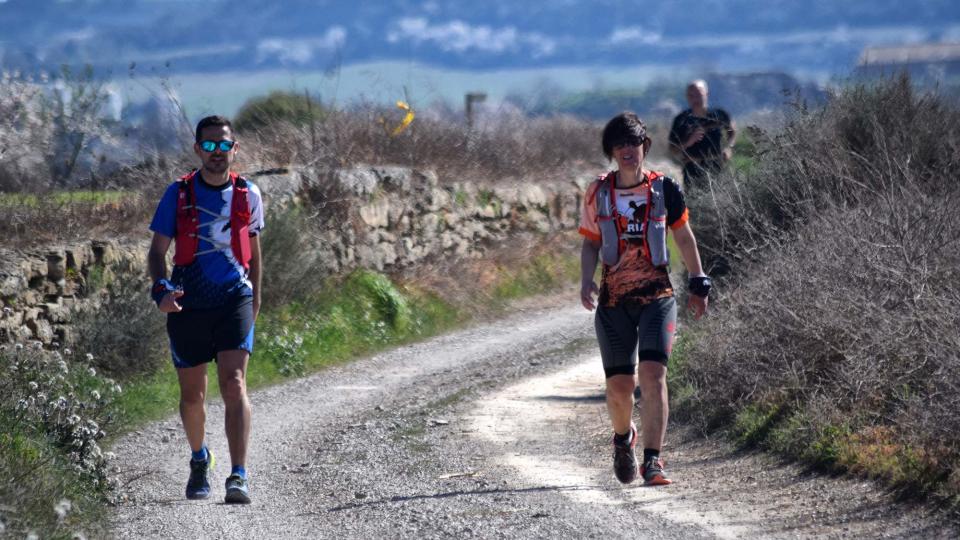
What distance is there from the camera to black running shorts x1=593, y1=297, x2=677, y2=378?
7.55 metres

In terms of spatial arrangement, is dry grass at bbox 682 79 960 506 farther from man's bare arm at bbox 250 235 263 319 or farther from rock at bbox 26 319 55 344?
rock at bbox 26 319 55 344

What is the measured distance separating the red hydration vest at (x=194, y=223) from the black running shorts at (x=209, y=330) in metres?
0.24

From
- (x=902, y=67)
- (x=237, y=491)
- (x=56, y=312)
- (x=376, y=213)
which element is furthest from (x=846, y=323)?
(x=376, y=213)

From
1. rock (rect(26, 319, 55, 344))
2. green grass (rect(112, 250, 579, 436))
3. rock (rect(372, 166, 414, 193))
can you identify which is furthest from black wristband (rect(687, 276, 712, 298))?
rock (rect(372, 166, 414, 193))

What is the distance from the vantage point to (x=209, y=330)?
7.54 m

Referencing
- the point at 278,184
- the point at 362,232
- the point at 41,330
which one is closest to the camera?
the point at 41,330

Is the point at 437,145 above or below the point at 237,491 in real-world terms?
above

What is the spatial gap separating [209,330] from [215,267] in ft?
1.08

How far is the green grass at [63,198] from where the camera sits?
42.0ft

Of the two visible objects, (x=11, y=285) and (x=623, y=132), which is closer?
(x=623, y=132)

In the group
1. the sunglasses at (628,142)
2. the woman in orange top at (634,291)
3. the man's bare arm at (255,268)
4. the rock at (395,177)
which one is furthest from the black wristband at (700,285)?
the rock at (395,177)

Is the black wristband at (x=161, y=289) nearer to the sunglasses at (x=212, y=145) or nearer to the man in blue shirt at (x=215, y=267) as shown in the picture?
the man in blue shirt at (x=215, y=267)

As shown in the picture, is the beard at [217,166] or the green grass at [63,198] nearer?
the beard at [217,166]

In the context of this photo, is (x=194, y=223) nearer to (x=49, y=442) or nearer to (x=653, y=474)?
(x=49, y=442)
